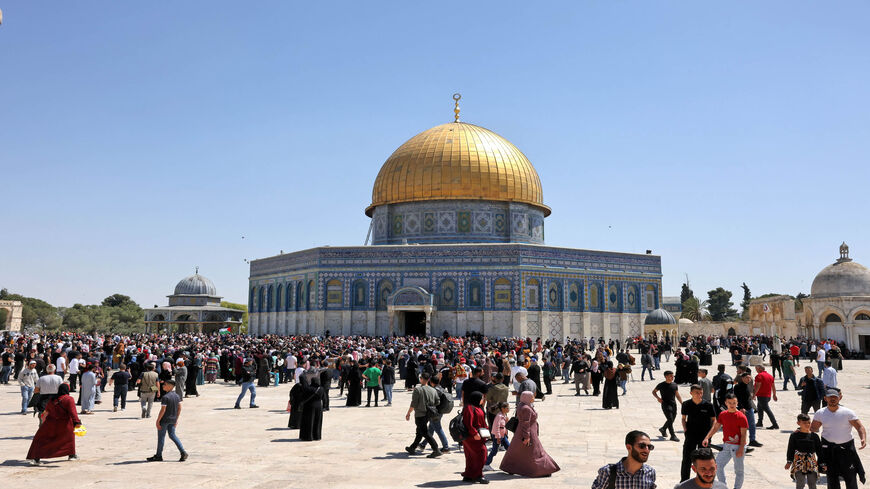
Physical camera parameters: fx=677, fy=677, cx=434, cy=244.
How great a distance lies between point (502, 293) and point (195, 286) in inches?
1490

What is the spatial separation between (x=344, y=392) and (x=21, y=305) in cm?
6470

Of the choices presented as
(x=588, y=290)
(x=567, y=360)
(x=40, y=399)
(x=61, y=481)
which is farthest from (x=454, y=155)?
(x=61, y=481)

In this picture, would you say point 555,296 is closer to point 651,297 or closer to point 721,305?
point 651,297

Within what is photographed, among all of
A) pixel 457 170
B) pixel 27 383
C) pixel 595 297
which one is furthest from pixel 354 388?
pixel 457 170

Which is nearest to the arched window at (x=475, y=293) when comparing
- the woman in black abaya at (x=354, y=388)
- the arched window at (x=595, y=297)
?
the arched window at (x=595, y=297)

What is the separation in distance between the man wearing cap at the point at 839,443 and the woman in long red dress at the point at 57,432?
951 cm

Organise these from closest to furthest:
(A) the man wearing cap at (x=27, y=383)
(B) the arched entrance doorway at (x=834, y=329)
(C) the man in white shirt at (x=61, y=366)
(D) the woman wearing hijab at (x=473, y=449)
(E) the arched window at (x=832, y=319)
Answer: (D) the woman wearing hijab at (x=473, y=449) < (A) the man wearing cap at (x=27, y=383) < (C) the man in white shirt at (x=61, y=366) < (B) the arched entrance doorway at (x=834, y=329) < (E) the arched window at (x=832, y=319)

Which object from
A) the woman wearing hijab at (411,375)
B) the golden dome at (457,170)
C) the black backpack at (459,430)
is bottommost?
the woman wearing hijab at (411,375)

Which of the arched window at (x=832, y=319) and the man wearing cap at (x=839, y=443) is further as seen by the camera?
the arched window at (x=832, y=319)

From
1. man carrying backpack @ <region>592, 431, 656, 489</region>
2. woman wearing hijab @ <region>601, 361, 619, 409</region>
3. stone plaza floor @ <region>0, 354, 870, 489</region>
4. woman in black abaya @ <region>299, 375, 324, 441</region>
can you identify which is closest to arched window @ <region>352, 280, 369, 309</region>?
stone plaza floor @ <region>0, 354, 870, 489</region>

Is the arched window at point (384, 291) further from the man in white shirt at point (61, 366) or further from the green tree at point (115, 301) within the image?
the green tree at point (115, 301)

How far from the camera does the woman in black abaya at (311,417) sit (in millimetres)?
11516

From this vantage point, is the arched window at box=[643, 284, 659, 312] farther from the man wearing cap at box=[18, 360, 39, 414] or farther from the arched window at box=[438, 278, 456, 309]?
the man wearing cap at box=[18, 360, 39, 414]

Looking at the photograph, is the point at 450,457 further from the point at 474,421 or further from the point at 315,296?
the point at 315,296
